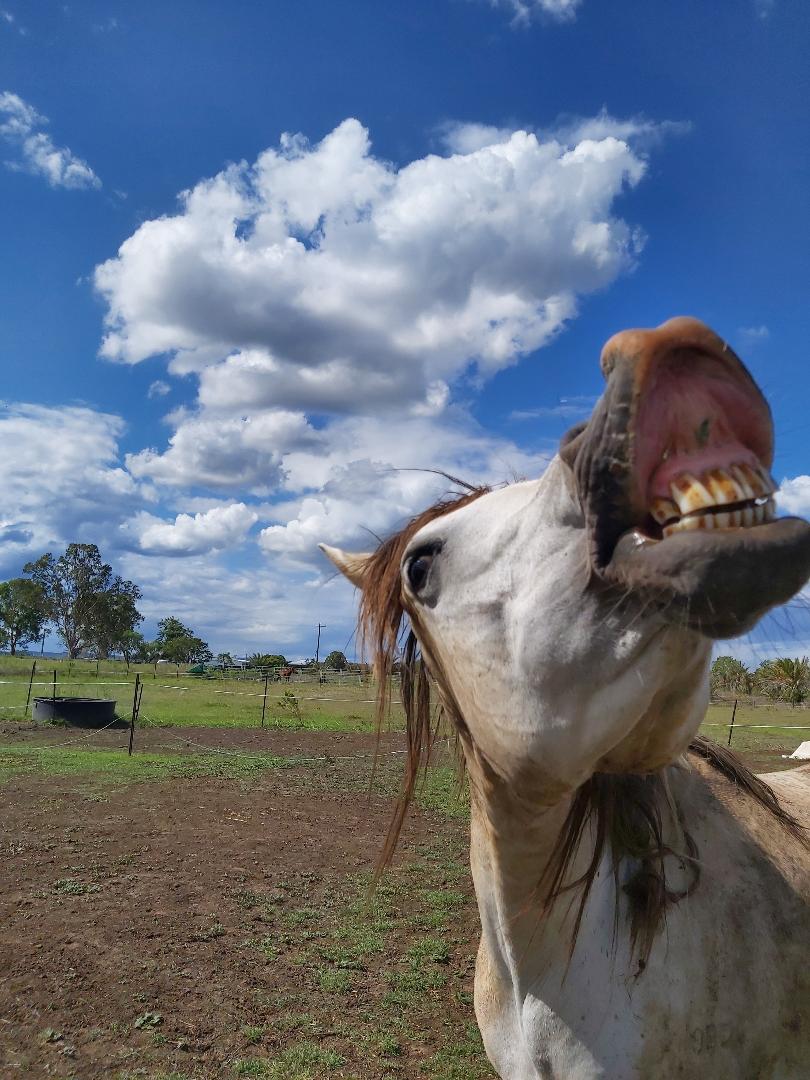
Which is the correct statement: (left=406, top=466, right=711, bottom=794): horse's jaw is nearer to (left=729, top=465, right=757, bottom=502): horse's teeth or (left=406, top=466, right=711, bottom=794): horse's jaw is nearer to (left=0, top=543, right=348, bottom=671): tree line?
(left=729, top=465, right=757, bottom=502): horse's teeth

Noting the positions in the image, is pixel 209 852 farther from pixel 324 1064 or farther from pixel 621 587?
pixel 621 587

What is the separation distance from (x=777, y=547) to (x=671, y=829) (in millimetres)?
1118

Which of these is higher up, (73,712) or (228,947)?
(73,712)

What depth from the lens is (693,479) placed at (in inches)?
38.4

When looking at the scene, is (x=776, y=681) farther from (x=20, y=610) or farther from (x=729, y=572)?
(x=20, y=610)

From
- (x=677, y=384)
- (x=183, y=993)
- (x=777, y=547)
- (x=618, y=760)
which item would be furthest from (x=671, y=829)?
(x=183, y=993)

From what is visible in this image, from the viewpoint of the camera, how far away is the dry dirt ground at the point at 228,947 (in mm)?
3898

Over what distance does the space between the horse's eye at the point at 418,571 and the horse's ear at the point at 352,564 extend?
1.24ft

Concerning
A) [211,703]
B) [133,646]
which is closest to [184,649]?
[133,646]

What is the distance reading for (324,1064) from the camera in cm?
379

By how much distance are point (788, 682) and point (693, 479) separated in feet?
101

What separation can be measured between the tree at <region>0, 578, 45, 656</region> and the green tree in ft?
166

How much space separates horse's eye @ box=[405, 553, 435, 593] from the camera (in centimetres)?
166

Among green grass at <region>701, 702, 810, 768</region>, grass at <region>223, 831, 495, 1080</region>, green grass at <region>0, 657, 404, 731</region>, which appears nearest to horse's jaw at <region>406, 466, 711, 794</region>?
grass at <region>223, 831, 495, 1080</region>
